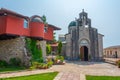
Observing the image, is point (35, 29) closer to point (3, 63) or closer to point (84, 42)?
point (3, 63)

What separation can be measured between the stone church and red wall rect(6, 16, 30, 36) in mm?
16195

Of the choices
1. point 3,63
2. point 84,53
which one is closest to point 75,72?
point 3,63

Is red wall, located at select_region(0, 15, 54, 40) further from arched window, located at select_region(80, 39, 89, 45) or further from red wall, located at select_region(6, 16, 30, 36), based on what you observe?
arched window, located at select_region(80, 39, 89, 45)

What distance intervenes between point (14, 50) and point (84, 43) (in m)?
19.5

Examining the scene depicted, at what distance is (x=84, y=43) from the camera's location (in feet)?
114

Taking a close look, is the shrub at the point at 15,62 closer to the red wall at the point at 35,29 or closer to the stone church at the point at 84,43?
the red wall at the point at 35,29

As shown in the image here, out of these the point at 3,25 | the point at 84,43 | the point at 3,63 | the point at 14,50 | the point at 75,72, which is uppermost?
the point at 3,25

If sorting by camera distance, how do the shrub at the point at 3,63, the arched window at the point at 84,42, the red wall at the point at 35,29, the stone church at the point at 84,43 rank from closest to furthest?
1. the shrub at the point at 3,63
2. the red wall at the point at 35,29
3. the stone church at the point at 84,43
4. the arched window at the point at 84,42

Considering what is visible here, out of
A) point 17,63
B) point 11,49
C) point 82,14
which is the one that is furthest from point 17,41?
point 82,14

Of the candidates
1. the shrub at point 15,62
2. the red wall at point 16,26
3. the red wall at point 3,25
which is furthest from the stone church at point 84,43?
the red wall at point 3,25

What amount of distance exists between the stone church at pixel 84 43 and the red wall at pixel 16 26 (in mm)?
16195

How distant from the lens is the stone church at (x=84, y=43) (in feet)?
111

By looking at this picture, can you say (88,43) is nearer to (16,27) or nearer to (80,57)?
(80,57)

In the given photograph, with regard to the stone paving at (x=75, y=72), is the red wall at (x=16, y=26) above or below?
above
